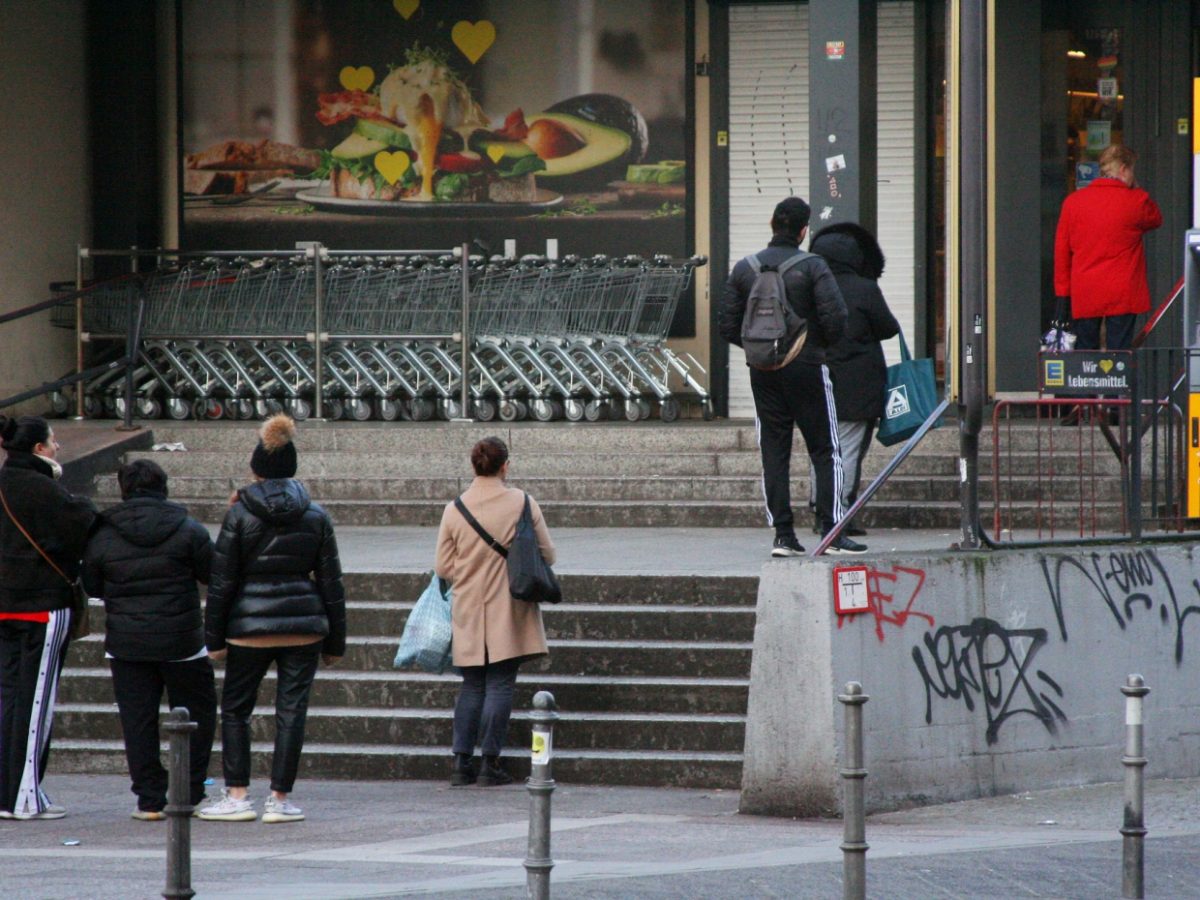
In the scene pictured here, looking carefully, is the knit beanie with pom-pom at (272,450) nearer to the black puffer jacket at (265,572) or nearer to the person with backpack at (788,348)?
the black puffer jacket at (265,572)

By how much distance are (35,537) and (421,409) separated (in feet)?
23.7

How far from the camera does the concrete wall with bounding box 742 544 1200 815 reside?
8523 mm

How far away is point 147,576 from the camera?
8.41 metres

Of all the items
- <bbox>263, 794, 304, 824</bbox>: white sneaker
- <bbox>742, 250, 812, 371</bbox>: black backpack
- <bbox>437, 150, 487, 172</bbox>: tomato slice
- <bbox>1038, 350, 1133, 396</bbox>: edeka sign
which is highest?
<bbox>437, 150, 487, 172</bbox>: tomato slice

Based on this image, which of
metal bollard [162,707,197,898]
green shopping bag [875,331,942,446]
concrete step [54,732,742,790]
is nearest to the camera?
metal bollard [162,707,197,898]

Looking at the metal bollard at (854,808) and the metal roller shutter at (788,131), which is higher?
the metal roller shutter at (788,131)

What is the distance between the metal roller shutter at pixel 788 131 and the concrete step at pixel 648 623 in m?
6.58

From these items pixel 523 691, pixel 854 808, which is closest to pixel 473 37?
pixel 523 691

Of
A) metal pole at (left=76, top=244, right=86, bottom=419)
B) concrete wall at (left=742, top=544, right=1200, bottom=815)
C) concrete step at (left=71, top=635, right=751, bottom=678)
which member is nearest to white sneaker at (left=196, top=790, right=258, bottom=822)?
concrete step at (left=71, top=635, right=751, bottom=678)

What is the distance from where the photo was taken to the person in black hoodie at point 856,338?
11469mm

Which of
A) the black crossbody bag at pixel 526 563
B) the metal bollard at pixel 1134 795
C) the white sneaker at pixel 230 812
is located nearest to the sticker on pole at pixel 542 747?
the metal bollard at pixel 1134 795

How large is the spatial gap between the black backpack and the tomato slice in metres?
7.26

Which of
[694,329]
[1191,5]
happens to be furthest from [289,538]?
[1191,5]

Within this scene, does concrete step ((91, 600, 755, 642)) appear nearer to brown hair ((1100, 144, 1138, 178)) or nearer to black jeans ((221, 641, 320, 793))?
black jeans ((221, 641, 320, 793))
